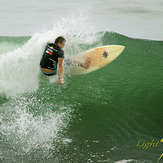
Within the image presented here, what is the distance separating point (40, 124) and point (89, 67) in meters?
1.50

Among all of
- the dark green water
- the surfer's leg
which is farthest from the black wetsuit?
the surfer's leg

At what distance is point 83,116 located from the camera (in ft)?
18.3

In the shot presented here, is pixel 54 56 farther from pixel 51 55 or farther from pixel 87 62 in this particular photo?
pixel 87 62

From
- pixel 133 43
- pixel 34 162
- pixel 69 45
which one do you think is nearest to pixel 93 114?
pixel 69 45

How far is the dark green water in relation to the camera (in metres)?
4.25

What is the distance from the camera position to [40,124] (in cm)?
507

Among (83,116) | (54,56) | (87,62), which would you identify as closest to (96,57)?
(87,62)

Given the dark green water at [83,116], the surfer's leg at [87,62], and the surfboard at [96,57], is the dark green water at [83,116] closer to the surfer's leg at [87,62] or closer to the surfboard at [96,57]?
the surfboard at [96,57]

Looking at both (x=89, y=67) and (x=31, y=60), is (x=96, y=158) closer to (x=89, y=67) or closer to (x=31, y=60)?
(x=89, y=67)

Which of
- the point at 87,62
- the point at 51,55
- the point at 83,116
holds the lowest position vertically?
the point at 83,116

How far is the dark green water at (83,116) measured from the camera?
13.9 ft

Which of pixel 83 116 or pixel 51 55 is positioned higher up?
pixel 51 55

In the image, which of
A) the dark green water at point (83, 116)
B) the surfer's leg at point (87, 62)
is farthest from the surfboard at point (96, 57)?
the dark green water at point (83, 116)

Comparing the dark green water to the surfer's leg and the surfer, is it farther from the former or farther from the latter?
the surfer
